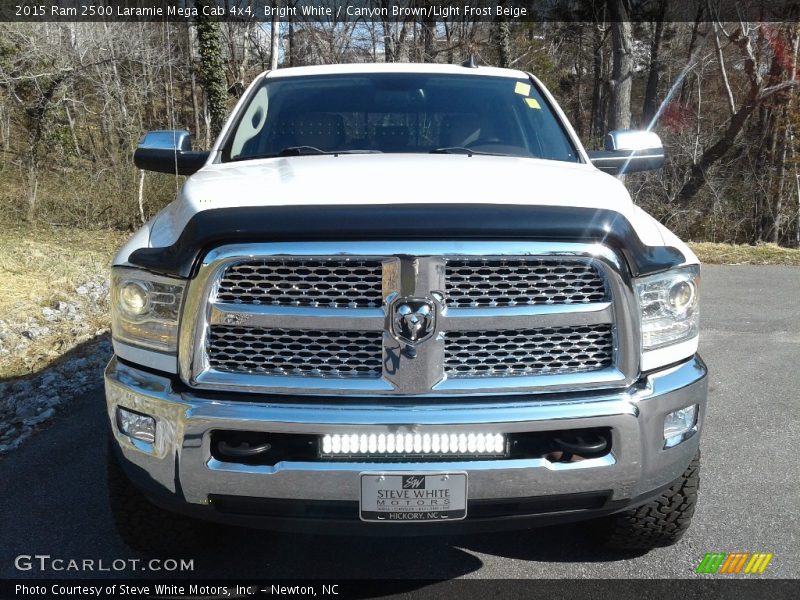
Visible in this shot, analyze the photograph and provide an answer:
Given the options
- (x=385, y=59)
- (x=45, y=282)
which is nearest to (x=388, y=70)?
(x=45, y=282)

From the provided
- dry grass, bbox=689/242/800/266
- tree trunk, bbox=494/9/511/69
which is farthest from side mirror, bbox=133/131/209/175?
tree trunk, bbox=494/9/511/69

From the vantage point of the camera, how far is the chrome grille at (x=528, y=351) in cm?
226

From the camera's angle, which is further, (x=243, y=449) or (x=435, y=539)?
(x=435, y=539)

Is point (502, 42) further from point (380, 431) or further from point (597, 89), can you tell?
point (380, 431)

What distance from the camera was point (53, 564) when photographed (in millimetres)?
2812

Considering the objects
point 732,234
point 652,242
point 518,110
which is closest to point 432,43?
point 732,234

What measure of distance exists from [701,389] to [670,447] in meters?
0.24

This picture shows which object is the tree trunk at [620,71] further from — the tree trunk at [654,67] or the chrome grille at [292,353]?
the tree trunk at [654,67]

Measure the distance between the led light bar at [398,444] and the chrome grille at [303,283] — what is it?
1.30 feet

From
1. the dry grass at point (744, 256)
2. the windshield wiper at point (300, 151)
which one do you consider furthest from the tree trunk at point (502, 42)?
the windshield wiper at point (300, 151)

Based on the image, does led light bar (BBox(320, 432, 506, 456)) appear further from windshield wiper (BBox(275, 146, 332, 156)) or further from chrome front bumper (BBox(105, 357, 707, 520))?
windshield wiper (BBox(275, 146, 332, 156))

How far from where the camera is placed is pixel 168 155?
383 cm

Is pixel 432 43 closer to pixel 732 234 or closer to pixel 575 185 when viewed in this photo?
pixel 732 234

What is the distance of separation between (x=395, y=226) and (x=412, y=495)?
2.65 ft
